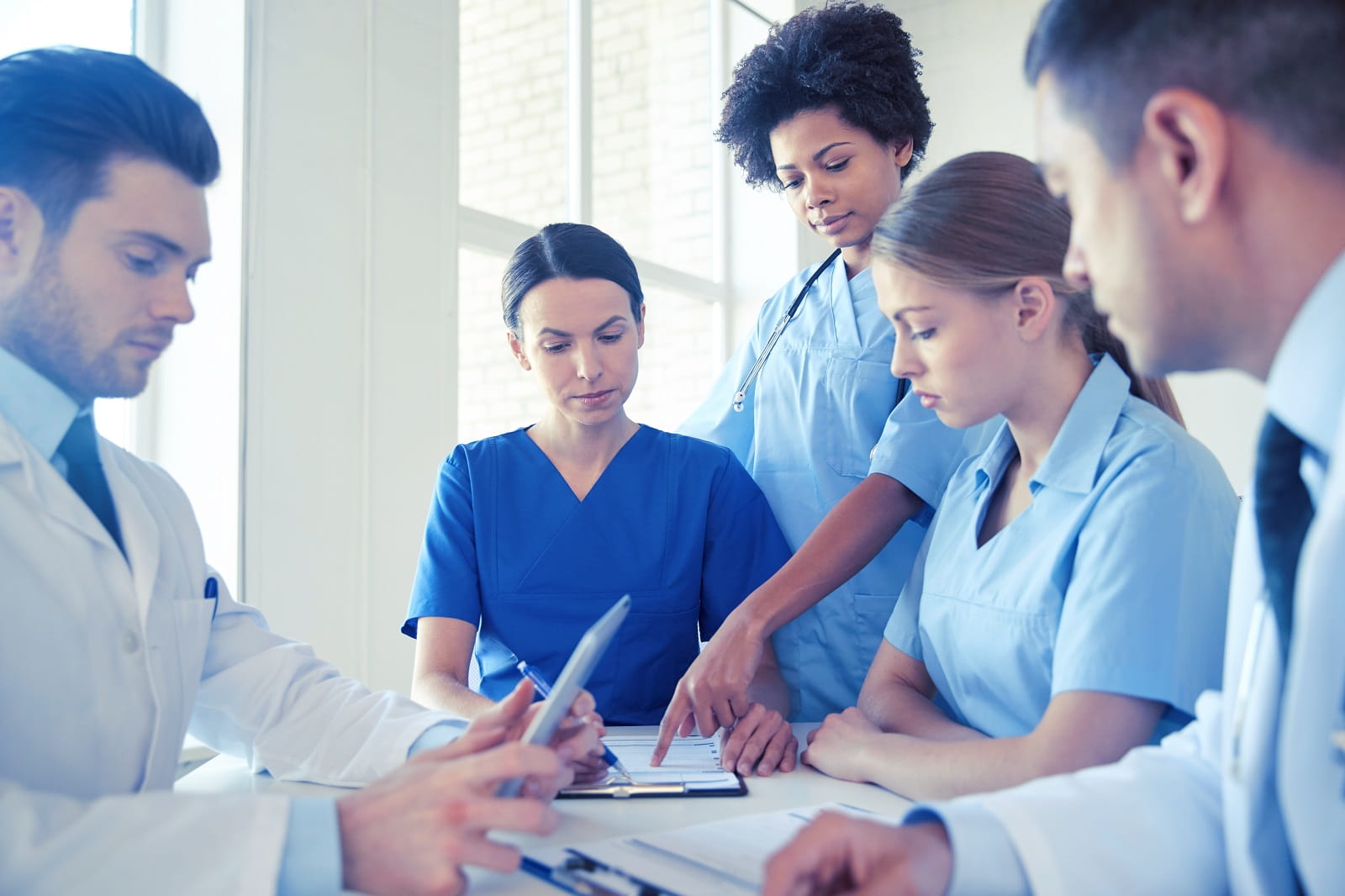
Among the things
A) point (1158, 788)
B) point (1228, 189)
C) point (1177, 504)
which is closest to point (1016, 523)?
point (1177, 504)

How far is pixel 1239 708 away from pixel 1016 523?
53 cm

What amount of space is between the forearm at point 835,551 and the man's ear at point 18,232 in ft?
3.06

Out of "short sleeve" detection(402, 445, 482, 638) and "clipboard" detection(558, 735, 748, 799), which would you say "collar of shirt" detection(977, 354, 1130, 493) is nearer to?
"clipboard" detection(558, 735, 748, 799)

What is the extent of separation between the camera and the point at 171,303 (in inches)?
39.1

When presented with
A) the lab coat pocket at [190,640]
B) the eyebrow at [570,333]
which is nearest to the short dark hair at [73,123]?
the lab coat pocket at [190,640]

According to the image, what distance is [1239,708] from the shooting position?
639 mm

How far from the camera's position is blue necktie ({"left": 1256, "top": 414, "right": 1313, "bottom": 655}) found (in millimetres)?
625

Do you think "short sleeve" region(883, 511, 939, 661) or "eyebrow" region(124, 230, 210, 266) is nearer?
"eyebrow" region(124, 230, 210, 266)

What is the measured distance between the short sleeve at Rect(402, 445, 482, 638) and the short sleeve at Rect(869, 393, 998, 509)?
25.4 inches

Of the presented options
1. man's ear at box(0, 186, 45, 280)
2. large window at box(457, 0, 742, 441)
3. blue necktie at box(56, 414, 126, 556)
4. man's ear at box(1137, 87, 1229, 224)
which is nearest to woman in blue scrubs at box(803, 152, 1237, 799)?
man's ear at box(1137, 87, 1229, 224)

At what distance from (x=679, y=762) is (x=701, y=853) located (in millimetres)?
375

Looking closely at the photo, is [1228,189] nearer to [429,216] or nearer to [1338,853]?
[1338,853]

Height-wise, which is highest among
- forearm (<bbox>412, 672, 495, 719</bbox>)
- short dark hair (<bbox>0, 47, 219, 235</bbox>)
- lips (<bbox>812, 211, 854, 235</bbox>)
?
lips (<bbox>812, 211, 854, 235</bbox>)

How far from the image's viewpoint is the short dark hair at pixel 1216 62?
0.57 metres
